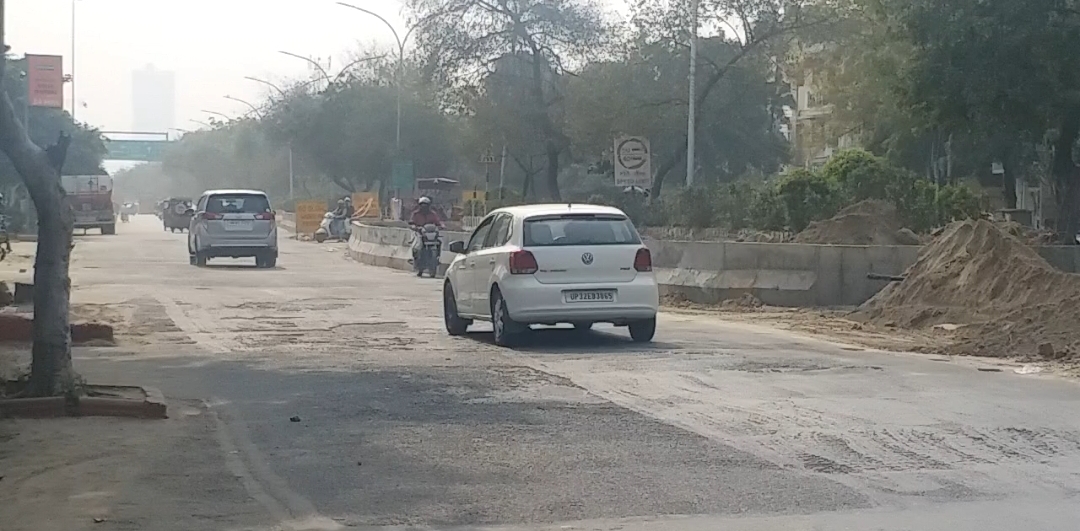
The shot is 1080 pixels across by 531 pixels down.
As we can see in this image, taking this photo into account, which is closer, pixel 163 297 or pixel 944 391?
pixel 944 391

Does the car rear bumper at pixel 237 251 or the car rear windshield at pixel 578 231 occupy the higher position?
the car rear windshield at pixel 578 231

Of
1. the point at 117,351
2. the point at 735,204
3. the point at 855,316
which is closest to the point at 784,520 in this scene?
the point at 117,351

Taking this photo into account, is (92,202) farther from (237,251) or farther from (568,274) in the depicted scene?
(568,274)

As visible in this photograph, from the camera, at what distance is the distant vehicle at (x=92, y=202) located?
2579 inches

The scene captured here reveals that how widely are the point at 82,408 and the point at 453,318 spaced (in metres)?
7.44

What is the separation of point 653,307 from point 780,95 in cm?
4297

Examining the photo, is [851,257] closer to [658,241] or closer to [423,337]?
[658,241]

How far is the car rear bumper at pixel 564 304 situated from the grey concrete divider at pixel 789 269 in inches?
225

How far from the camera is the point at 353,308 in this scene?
21906mm

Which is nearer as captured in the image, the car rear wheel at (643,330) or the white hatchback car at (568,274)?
the white hatchback car at (568,274)

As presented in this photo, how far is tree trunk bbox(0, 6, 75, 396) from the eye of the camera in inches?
437

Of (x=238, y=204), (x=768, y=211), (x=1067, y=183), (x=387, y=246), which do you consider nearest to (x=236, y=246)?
(x=238, y=204)

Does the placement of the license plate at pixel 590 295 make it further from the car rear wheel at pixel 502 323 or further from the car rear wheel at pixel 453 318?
the car rear wheel at pixel 453 318

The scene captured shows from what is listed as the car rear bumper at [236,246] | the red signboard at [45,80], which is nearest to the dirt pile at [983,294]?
the car rear bumper at [236,246]
